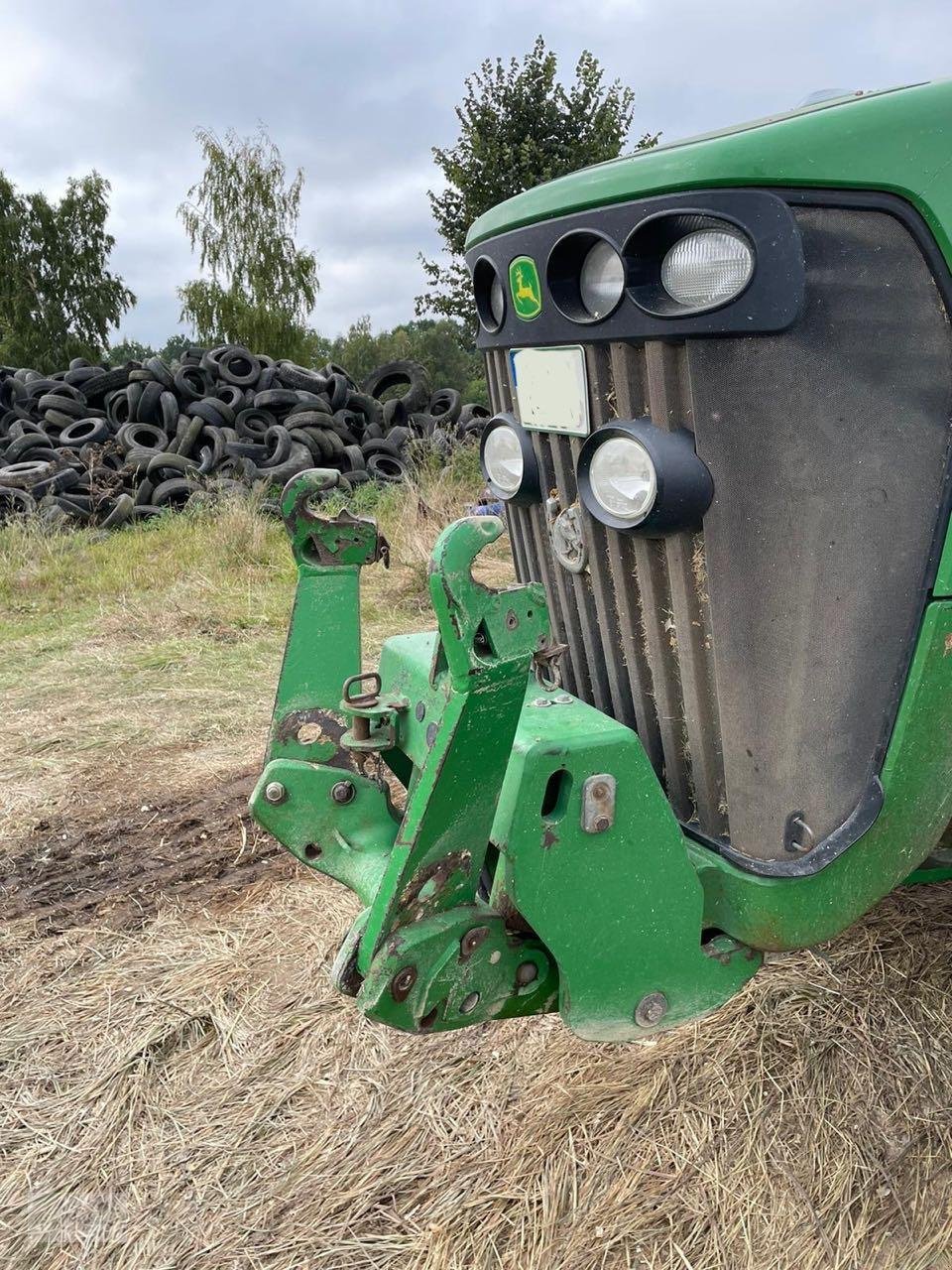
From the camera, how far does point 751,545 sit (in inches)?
62.5

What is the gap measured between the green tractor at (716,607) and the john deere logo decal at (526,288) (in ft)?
0.05

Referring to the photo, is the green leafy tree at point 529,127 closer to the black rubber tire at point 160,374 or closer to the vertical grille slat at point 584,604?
the black rubber tire at point 160,374

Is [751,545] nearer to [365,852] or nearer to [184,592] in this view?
[365,852]

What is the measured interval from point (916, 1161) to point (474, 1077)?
3.24 feet

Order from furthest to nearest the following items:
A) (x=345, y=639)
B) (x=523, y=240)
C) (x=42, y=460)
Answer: (x=42, y=460), (x=345, y=639), (x=523, y=240)

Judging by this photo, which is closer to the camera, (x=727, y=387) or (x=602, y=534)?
(x=727, y=387)

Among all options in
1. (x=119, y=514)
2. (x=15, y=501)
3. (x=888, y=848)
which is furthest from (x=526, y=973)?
(x=15, y=501)

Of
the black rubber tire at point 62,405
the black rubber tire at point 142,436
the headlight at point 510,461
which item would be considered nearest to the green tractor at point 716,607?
the headlight at point 510,461

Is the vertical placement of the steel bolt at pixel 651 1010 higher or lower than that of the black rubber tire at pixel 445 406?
lower

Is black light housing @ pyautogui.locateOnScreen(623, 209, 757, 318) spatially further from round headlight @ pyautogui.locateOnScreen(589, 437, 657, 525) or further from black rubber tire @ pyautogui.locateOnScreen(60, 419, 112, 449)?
black rubber tire @ pyautogui.locateOnScreen(60, 419, 112, 449)

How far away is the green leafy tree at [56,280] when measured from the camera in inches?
1088

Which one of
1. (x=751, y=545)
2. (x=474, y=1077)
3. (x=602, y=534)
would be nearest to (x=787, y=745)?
(x=751, y=545)

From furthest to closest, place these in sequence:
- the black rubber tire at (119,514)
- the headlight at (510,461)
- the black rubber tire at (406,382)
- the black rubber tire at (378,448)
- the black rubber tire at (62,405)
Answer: the black rubber tire at (406,382), the black rubber tire at (378,448), the black rubber tire at (62,405), the black rubber tire at (119,514), the headlight at (510,461)

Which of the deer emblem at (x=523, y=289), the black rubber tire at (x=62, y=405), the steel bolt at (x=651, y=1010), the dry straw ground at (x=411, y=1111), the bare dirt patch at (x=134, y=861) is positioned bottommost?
the dry straw ground at (x=411, y=1111)
